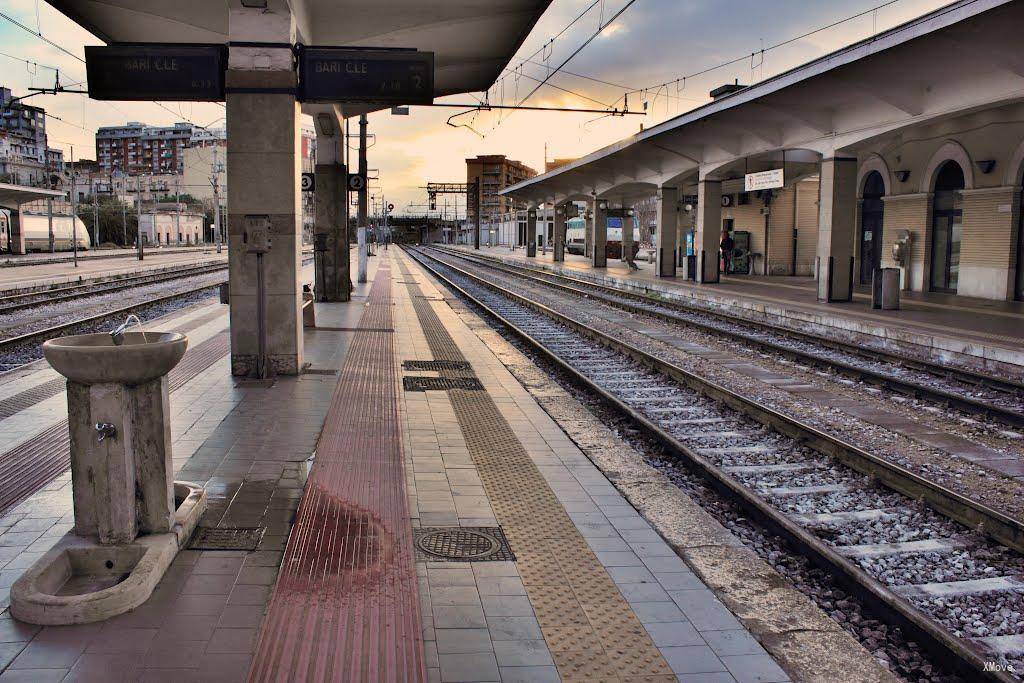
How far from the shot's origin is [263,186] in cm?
995

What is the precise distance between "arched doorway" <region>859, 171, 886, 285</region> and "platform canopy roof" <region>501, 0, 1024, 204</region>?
9.48ft

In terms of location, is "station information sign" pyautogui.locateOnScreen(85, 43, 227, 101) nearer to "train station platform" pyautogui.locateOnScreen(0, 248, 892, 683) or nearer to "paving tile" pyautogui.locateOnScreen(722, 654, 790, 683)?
"train station platform" pyautogui.locateOnScreen(0, 248, 892, 683)

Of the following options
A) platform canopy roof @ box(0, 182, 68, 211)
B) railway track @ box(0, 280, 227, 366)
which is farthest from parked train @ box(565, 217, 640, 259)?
railway track @ box(0, 280, 227, 366)

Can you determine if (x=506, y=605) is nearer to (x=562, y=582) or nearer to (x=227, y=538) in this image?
(x=562, y=582)

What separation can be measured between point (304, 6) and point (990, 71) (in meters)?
13.1

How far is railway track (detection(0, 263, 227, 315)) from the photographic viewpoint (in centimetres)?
1998

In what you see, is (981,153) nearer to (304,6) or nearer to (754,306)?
(754,306)

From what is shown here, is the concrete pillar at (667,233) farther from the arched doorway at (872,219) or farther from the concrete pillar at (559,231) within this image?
the concrete pillar at (559,231)

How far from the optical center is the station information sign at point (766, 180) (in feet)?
80.8

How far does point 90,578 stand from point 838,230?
2141 cm

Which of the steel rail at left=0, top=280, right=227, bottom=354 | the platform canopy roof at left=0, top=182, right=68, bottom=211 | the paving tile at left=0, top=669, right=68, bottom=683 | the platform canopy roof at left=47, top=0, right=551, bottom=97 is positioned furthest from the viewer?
the platform canopy roof at left=0, top=182, right=68, bottom=211

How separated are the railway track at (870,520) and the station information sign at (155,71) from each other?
5.94 meters

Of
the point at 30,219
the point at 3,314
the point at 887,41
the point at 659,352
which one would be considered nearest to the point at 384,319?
the point at 659,352

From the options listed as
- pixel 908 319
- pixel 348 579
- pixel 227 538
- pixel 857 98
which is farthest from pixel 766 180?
pixel 348 579
